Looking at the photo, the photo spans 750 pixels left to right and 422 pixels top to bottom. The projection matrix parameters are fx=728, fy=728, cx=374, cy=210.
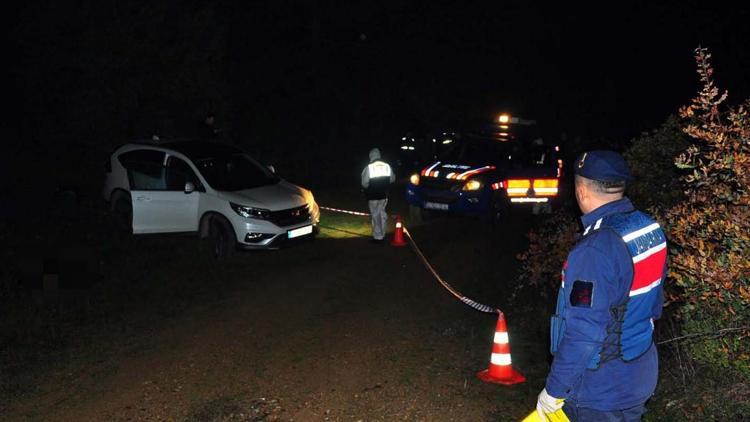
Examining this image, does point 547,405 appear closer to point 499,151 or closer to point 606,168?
point 606,168

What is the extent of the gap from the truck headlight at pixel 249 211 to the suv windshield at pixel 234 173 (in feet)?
1.74

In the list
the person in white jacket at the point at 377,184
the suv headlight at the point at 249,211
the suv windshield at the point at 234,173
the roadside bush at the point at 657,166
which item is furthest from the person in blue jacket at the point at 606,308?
the person in white jacket at the point at 377,184

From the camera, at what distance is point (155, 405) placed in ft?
19.0

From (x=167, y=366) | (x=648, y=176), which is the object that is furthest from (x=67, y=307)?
(x=648, y=176)

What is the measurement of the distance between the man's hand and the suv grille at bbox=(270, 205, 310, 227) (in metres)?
8.60

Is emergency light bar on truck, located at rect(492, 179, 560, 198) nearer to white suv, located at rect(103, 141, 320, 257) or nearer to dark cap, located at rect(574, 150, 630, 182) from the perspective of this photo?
white suv, located at rect(103, 141, 320, 257)

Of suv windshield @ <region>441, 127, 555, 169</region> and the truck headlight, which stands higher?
suv windshield @ <region>441, 127, 555, 169</region>

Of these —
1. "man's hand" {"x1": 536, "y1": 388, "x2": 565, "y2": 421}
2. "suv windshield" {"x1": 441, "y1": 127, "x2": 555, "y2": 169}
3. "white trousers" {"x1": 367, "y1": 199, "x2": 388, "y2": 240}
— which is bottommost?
"white trousers" {"x1": 367, "y1": 199, "x2": 388, "y2": 240}

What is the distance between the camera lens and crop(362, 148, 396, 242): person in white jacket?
1269 cm

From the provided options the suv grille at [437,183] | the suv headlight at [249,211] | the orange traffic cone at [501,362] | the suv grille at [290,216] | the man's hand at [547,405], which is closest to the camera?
the man's hand at [547,405]

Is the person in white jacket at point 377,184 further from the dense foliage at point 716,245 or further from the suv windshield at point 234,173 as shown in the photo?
the dense foliage at point 716,245

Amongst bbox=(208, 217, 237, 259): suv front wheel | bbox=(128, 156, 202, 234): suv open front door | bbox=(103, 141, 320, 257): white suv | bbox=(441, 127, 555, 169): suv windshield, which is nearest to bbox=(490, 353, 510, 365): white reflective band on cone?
bbox=(103, 141, 320, 257): white suv

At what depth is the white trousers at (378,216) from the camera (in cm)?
1278

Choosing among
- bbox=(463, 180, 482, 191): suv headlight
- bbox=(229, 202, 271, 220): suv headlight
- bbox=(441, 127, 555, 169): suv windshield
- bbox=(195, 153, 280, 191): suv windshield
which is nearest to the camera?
bbox=(229, 202, 271, 220): suv headlight
